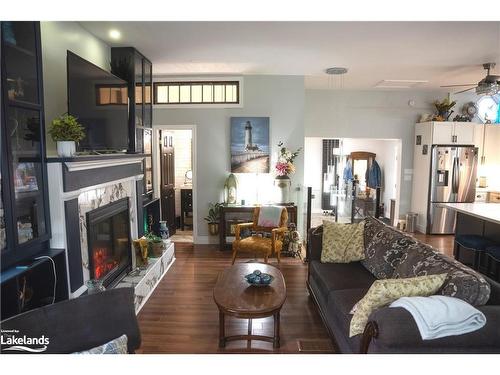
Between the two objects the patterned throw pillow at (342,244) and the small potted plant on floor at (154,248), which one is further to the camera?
the small potted plant on floor at (154,248)

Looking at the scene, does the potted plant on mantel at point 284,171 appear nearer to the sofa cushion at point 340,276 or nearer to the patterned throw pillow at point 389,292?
the sofa cushion at point 340,276

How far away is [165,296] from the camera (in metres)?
3.59

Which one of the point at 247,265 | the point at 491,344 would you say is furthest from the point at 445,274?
the point at 247,265

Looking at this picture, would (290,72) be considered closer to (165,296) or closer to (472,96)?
(165,296)

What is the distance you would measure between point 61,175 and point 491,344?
2885 mm

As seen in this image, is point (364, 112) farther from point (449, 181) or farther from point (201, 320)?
point (201, 320)

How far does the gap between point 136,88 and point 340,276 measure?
3.21m

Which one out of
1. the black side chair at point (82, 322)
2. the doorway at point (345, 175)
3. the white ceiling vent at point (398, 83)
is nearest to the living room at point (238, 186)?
the black side chair at point (82, 322)

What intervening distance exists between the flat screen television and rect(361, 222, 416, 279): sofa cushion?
272 cm

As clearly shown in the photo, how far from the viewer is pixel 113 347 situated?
5.05ft

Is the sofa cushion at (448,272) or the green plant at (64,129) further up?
the green plant at (64,129)

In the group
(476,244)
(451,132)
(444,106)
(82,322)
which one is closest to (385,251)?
(476,244)

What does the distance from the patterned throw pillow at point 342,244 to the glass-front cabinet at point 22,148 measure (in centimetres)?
246

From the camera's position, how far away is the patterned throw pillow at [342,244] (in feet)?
10.8
